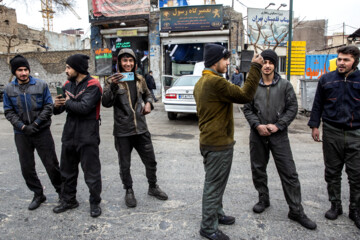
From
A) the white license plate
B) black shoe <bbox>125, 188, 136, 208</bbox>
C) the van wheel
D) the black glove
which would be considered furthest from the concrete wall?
black shoe <bbox>125, 188, 136, 208</bbox>

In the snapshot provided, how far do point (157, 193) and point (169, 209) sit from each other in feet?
1.23

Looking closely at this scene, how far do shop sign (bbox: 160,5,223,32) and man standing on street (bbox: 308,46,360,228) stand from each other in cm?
1358

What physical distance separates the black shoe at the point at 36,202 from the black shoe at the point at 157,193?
4.40 feet

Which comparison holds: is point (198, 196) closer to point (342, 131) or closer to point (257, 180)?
point (257, 180)

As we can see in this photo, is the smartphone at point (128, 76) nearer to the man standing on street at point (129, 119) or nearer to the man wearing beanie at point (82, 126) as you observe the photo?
the man standing on street at point (129, 119)

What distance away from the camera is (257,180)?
10.7 ft

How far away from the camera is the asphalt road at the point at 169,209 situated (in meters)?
2.83

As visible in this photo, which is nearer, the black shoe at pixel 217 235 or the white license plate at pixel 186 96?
the black shoe at pixel 217 235

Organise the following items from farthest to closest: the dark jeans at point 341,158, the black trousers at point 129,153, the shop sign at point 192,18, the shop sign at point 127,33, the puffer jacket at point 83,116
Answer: the shop sign at point 127,33
the shop sign at point 192,18
the black trousers at point 129,153
the puffer jacket at point 83,116
the dark jeans at point 341,158

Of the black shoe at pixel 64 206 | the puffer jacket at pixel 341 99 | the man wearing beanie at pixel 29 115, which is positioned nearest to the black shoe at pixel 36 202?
the man wearing beanie at pixel 29 115

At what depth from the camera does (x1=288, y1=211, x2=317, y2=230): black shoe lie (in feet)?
9.29

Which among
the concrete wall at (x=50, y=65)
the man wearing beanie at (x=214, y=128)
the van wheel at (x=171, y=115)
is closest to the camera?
the man wearing beanie at (x=214, y=128)

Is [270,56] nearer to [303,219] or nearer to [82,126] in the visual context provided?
[303,219]

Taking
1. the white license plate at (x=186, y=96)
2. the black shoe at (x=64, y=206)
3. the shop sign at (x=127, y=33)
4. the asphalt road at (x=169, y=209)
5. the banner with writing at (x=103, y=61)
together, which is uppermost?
the shop sign at (x=127, y=33)
